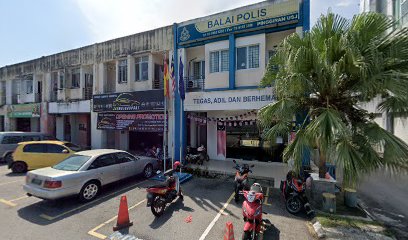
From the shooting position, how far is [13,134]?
13.1 metres

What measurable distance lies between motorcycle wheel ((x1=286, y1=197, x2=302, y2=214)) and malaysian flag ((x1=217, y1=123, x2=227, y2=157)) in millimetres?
6798

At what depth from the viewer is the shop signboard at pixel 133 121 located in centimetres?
1252

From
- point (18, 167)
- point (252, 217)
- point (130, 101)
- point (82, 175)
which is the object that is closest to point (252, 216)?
point (252, 217)

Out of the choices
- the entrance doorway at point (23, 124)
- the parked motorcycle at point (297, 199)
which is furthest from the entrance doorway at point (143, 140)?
the entrance doorway at point (23, 124)

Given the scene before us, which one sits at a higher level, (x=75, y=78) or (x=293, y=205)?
(x=75, y=78)

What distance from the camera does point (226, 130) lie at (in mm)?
12961

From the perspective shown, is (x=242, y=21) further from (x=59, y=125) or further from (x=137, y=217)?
(x=59, y=125)

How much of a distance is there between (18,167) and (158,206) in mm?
9093

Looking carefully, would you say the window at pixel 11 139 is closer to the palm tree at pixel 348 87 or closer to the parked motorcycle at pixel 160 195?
the parked motorcycle at pixel 160 195

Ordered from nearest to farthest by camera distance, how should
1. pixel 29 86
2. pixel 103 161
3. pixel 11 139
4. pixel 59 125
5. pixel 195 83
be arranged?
pixel 103 161 < pixel 195 83 < pixel 11 139 < pixel 59 125 < pixel 29 86

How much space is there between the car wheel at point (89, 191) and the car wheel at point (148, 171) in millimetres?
2417

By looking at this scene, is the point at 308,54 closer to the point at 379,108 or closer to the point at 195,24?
the point at 379,108

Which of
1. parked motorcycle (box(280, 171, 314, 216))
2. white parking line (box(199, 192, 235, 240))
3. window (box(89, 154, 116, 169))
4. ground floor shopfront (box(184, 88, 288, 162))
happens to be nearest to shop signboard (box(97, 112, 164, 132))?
ground floor shopfront (box(184, 88, 288, 162))

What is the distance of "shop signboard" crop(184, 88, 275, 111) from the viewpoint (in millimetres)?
9797
